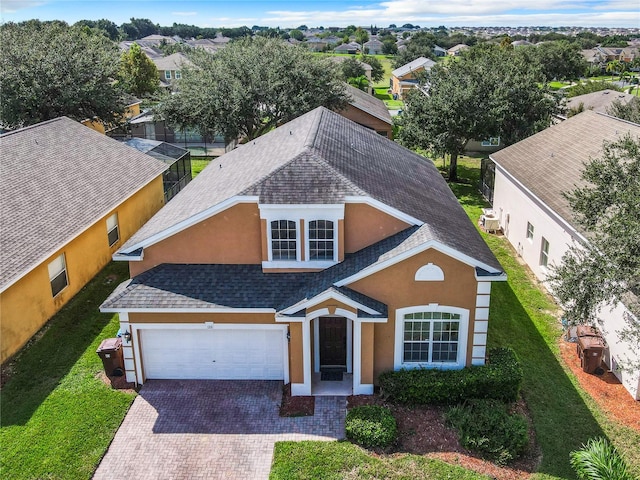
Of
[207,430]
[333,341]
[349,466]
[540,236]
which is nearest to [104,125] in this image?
[333,341]

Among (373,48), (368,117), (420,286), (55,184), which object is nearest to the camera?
(420,286)

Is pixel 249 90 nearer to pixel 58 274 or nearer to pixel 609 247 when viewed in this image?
pixel 58 274

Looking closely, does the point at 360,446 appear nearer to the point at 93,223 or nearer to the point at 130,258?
the point at 130,258

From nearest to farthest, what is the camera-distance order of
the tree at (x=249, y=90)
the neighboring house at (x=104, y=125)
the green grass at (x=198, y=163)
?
the tree at (x=249, y=90)
the neighboring house at (x=104, y=125)
the green grass at (x=198, y=163)

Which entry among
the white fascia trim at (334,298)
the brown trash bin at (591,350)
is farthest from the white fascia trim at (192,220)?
the brown trash bin at (591,350)

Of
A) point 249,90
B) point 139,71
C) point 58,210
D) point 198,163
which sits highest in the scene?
point 139,71

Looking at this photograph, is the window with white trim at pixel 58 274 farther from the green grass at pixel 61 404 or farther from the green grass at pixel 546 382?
the green grass at pixel 546 382

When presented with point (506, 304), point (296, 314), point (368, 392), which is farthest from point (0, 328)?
point (506, 304)
